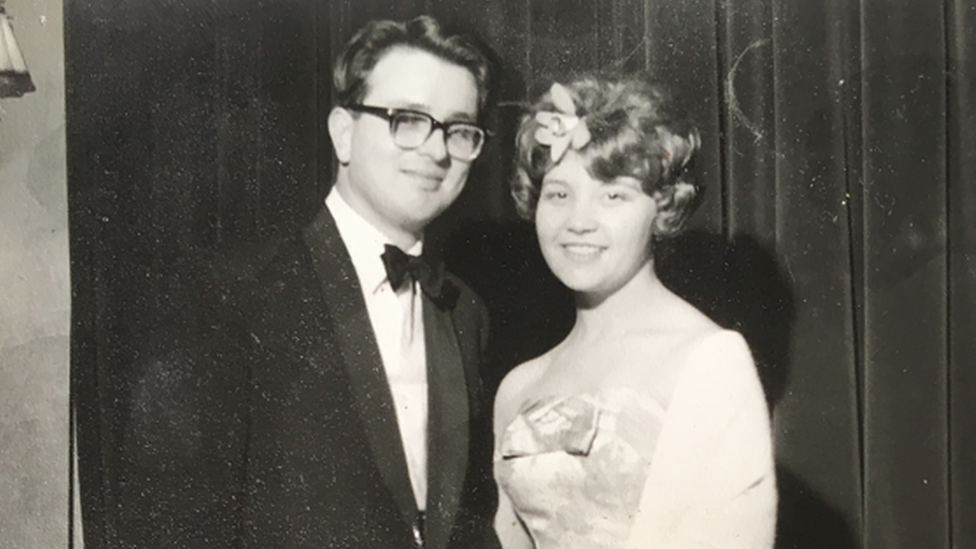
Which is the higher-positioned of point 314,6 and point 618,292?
point 314,6

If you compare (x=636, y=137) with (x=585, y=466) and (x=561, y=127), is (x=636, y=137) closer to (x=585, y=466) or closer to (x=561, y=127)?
(x=561, y=127)

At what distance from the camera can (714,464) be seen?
1527mm

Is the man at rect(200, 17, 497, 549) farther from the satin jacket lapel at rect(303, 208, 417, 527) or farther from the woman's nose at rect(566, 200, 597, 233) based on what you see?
the woman's nose at rect(566, 200, 597, 233)

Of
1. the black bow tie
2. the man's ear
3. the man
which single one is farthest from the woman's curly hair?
the man's ear

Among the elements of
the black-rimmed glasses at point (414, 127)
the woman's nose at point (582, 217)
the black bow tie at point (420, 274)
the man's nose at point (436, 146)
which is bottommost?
the black bow tie at point (420, 274)

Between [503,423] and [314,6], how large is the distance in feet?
2.90

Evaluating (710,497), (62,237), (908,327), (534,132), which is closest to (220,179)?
(62,237)

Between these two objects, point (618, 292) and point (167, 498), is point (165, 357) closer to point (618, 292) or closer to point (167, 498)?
point (167, 498)

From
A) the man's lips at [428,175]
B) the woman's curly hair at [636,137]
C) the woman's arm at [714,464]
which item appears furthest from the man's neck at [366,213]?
the woman's arm at [714,464]

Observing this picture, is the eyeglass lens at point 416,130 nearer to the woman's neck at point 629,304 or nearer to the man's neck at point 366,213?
the man's neck at point 366,213

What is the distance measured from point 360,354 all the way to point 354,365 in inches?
1.0

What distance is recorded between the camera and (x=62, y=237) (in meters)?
1.59

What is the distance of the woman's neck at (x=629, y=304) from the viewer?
5.09 ft

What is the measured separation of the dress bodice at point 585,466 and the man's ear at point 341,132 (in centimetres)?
61
